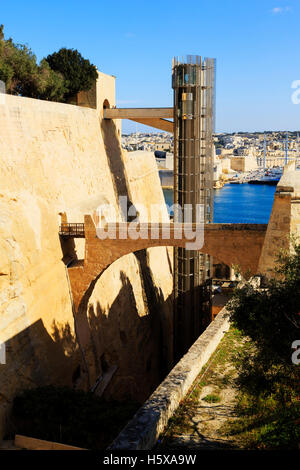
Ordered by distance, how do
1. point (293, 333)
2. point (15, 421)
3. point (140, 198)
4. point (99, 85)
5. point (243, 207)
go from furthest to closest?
point (243, 207) → point (140, 198) → point (99, 85) → point (15, 421) → point (293, 333)

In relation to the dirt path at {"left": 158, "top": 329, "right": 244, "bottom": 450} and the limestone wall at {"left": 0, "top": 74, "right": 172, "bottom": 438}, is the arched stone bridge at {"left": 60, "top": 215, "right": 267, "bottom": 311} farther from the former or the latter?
the dirt path at {"left": 158, "top": 329, "right": 244, "bottom": 450}

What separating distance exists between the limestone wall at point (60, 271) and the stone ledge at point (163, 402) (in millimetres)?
4621

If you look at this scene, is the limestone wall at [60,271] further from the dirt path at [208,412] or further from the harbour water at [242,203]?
the harbour water at [242,203]

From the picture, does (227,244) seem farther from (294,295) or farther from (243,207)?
(243,207)

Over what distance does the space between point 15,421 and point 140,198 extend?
58.6 ft

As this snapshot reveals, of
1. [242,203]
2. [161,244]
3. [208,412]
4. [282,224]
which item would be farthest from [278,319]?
[242,203]

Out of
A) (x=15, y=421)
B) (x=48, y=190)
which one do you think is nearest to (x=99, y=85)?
(x=48, y=190)

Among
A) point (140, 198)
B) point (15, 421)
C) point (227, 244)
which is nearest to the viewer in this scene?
point (15, 421)

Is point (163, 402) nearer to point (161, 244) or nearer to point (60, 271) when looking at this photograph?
point (161, 244)

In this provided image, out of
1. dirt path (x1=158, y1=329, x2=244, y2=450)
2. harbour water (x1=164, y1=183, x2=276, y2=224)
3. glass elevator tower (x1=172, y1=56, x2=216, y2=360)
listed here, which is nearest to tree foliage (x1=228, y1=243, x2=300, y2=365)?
dirt path (x1=158, y1=329, x2=244, y2=450)

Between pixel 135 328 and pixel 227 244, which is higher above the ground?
pixel 227 244

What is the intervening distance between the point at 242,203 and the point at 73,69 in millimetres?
53996

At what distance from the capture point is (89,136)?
65.5 feet

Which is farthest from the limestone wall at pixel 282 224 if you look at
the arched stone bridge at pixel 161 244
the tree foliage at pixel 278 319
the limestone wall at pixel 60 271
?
the limestone wall at pixel 60 271
